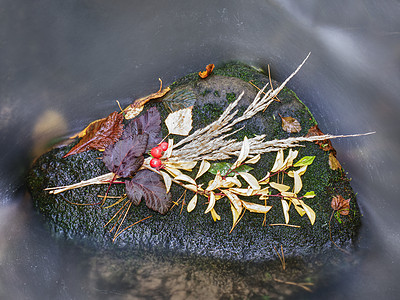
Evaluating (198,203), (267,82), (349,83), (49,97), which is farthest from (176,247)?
(349,83)

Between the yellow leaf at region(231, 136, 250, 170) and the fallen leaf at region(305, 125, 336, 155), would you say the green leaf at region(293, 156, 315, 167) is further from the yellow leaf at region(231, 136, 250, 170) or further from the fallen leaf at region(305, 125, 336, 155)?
the yellow leaf at region(231, 136, 250, 170)

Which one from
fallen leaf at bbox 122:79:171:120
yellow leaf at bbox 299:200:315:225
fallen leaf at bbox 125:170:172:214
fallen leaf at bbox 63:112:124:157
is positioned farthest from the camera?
fallen leaf at bbox 122:79:171:120

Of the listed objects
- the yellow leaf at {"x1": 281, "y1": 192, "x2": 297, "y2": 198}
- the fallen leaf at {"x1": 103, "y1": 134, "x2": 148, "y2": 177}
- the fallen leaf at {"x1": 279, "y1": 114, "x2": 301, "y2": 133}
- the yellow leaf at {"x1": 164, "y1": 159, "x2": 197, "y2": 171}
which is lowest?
the yellow leaf at {"x1": 281, "y1": 192, "x2": 297, "y2": 198}

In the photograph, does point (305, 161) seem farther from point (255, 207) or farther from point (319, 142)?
point (255, 207)

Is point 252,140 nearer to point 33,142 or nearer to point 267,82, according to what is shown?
point 267,82

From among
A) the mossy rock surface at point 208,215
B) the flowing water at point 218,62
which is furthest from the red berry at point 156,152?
the flowing water at point 218,62

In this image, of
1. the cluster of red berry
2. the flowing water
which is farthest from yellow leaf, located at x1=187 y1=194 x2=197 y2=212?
the flowing water

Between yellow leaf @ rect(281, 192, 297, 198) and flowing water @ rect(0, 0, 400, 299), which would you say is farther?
flowing water @ rect(0, 0, 400, 299)

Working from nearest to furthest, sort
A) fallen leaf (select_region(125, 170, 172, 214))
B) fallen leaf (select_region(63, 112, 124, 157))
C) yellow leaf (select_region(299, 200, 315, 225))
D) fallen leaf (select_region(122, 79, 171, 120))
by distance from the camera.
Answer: fallen leaf (select_region(125, 170, 172, 214)) → yellow leaf (select_region(299, 200, 315, 225)) → fallen leaf (select_region(63, 112, 124, 157)) → fallen leaf (select_region(122, 79, 171, 120))

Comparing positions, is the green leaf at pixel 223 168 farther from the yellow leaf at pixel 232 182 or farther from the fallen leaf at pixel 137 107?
the fallen leaf at pixel 137 107
